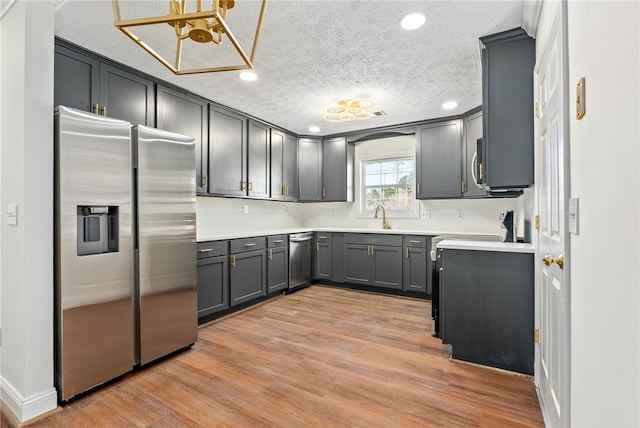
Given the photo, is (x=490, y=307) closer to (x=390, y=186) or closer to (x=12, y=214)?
(x=390, y=186)

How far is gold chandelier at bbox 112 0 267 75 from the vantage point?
1.26 meters

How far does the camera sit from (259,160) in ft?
14.3

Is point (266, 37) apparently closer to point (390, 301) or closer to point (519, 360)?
point (519, 360)

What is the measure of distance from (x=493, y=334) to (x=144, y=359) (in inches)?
102

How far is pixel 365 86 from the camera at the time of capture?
3158 millimetres

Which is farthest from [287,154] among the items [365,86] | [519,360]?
[519,360]

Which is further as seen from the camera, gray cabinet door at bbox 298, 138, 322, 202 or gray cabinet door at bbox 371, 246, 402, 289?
gray cabinet door at bbox 298, 138, 322, 202

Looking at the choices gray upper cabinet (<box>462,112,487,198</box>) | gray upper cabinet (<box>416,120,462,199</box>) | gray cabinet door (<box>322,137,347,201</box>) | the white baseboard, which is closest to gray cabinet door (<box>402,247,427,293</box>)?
gray upper cabinet (<box>416,120,462,199</box>)

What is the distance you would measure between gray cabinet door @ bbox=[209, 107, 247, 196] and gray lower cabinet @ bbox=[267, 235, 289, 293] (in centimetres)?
77

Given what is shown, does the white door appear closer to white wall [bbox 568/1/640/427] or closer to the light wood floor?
white wall [bbox 568/1/640/427]

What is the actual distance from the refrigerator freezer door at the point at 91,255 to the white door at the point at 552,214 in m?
2.55

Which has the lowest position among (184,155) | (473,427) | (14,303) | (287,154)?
(473,427)

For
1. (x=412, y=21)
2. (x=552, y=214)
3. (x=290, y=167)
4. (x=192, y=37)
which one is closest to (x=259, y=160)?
(x=290, y=167)

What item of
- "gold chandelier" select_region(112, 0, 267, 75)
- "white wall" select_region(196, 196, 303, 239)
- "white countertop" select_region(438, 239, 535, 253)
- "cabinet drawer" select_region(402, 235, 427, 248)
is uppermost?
"gold chandelier" select_region(112, 0, 267, 75)
